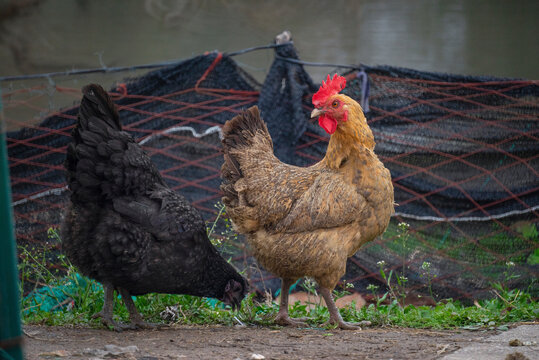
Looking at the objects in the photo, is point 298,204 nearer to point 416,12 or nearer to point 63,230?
point 63,230

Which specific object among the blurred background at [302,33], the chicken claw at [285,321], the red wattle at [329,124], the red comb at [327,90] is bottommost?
the chicken claw at [285,321]

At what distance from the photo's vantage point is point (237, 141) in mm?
3965

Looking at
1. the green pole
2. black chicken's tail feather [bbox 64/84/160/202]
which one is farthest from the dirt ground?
the green pole

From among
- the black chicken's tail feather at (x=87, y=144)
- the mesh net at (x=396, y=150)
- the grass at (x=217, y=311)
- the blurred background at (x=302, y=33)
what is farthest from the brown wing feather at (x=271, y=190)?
the blurred background at (x=302, y=33)

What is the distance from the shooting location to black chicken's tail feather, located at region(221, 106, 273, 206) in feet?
12.6

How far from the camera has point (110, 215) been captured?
350cm

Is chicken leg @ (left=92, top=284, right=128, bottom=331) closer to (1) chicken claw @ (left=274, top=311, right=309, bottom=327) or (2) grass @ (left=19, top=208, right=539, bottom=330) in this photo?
(2) grass @ (left=19, top=208, right=539, bottom=330)

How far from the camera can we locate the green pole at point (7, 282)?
1614 mm

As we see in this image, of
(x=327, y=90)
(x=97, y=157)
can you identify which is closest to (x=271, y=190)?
(x=327, y=90)

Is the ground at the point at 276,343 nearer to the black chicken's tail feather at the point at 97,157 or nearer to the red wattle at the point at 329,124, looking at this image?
the black chicken's tail feather at the point at 97,157

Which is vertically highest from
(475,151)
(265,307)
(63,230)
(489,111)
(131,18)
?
(131,18)

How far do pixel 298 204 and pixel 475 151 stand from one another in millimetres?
2128

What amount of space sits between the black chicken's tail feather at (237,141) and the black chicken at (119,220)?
1.26ft

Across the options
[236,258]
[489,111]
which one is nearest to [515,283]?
[489,111]
